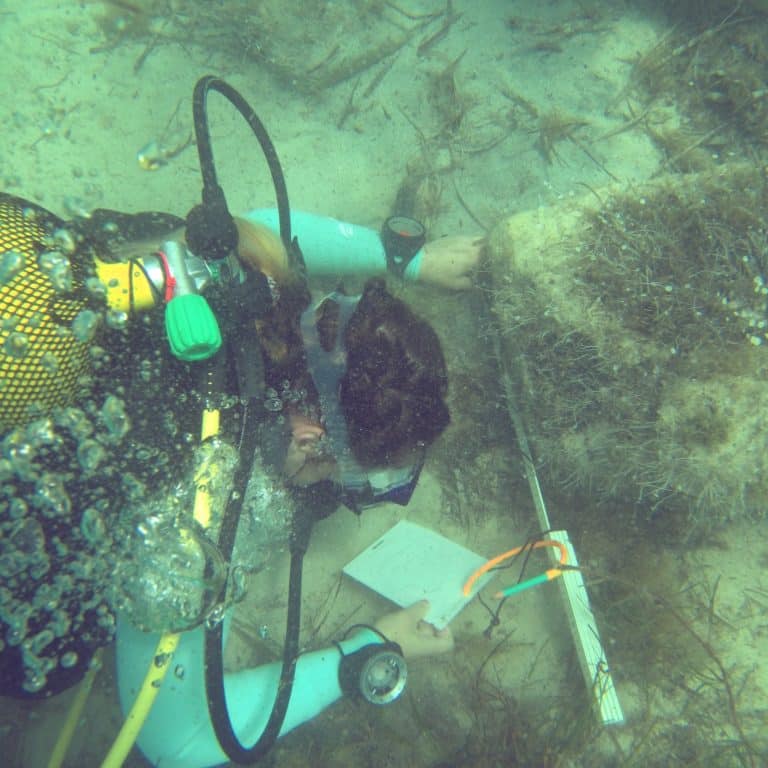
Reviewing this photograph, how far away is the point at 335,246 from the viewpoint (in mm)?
3820

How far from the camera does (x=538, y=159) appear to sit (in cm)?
461

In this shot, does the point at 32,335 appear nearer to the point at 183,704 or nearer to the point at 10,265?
the point at 10,265

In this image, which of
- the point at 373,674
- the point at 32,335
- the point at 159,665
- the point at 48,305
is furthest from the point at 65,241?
the point at 373,674

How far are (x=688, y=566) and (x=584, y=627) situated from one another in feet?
2.94

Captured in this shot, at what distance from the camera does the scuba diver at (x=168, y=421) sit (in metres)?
1.98

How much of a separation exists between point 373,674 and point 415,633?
16.6 inches

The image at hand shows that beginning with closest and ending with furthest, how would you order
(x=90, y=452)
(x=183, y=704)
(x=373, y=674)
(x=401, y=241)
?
(x=90, y=452) → (x=183, y=704) → (x=373, y=674) → (x=401, y=241)

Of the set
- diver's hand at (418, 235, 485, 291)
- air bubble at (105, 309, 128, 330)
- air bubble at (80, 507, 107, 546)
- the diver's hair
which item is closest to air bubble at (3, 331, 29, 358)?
air bubble at (105, 309, 128, 330)

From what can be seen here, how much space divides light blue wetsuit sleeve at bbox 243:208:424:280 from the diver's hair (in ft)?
5.57

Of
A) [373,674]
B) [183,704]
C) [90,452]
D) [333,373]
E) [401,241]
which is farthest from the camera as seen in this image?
[401,241]

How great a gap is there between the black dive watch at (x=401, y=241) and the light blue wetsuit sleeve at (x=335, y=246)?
0.15 feet

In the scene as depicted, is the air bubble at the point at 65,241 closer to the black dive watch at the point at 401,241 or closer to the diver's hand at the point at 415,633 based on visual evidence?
the black dive watch at the point at 401,241

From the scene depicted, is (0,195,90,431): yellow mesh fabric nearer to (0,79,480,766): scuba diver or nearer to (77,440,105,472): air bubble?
(0,79,480,766): scuba diver

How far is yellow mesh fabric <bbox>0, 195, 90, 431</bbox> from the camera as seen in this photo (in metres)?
1.81
